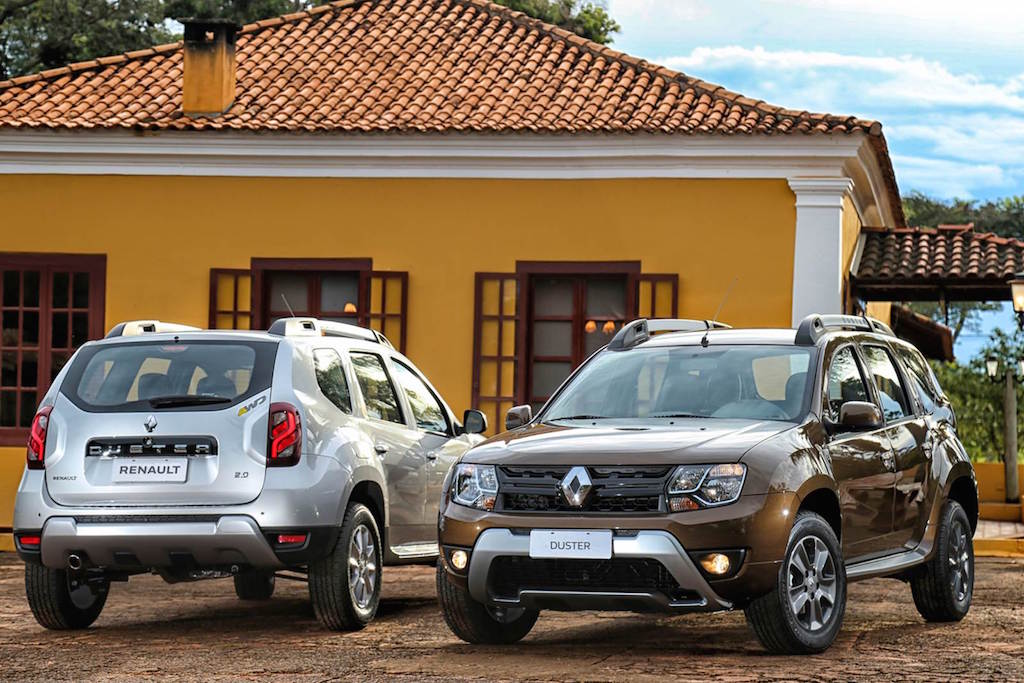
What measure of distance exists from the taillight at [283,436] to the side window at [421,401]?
1819mm

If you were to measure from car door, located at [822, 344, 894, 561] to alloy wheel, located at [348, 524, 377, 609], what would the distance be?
9.04 feet

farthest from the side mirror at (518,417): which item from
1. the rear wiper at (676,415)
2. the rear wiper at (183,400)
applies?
the rear wiper at (183,400)

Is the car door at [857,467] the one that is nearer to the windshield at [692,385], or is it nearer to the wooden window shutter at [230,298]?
the windshield at [692,385]

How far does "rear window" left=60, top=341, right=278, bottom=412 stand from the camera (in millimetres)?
9008

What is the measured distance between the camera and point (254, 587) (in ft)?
37.3

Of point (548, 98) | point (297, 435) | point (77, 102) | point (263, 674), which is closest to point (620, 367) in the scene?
point (297, 435)

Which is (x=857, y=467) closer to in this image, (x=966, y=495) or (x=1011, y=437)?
(x=966, y=495)

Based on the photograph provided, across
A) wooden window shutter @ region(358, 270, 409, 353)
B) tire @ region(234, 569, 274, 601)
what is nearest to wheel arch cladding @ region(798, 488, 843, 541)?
tire @ region(234, 569, 274, 601)

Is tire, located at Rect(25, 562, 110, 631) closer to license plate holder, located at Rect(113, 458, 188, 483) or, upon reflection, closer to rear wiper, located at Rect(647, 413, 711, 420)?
license plate holder, located at Rect(113, 458, 188, 483)

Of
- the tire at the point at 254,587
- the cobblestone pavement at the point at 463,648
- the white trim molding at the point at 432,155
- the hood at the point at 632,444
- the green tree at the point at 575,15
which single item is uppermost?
the green tree at the point at 575,15

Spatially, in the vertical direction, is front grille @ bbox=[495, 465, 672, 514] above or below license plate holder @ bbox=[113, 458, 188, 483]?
above

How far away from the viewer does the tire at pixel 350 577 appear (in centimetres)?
917

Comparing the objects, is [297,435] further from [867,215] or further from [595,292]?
[867,215]

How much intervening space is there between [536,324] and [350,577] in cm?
800
